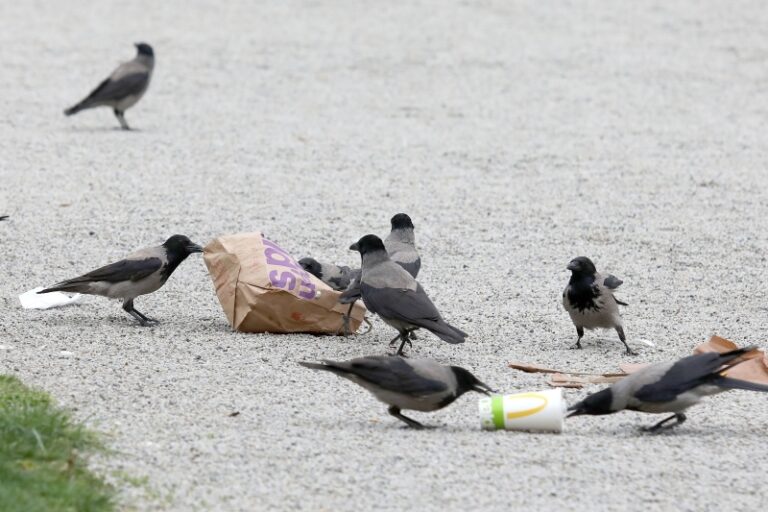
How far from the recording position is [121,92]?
1526cm

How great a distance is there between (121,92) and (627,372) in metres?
9.21

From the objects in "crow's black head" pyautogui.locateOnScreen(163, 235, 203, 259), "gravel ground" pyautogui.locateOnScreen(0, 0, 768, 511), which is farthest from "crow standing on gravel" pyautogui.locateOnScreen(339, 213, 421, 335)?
"crow's black head" pyautogui.locateOnScreen(163, 235, 203, 259)

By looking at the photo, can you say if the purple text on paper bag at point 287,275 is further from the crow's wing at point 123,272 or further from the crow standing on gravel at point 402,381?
the crow standing on gravel at point 402,381

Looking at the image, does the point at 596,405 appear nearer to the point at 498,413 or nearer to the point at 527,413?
the point at 527,413

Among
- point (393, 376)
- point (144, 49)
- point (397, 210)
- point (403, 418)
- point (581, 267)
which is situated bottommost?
point (397, 210)

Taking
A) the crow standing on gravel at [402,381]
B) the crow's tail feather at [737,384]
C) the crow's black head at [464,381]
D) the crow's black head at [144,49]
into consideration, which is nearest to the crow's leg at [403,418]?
the crow standing on gravel at [402,381]

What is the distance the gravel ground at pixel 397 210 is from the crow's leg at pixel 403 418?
0.08 m

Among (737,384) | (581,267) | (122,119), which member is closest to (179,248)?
(581,267)

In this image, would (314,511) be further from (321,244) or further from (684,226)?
(684,226)

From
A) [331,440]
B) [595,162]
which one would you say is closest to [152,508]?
[331,440]

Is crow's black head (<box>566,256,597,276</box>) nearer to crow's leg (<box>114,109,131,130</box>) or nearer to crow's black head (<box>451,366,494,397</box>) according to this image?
crow's black head (<box>451,366,494,397</box>)

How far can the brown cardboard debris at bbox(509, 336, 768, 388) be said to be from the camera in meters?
7.32

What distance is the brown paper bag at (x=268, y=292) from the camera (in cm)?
817

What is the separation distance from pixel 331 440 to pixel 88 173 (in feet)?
24.7
